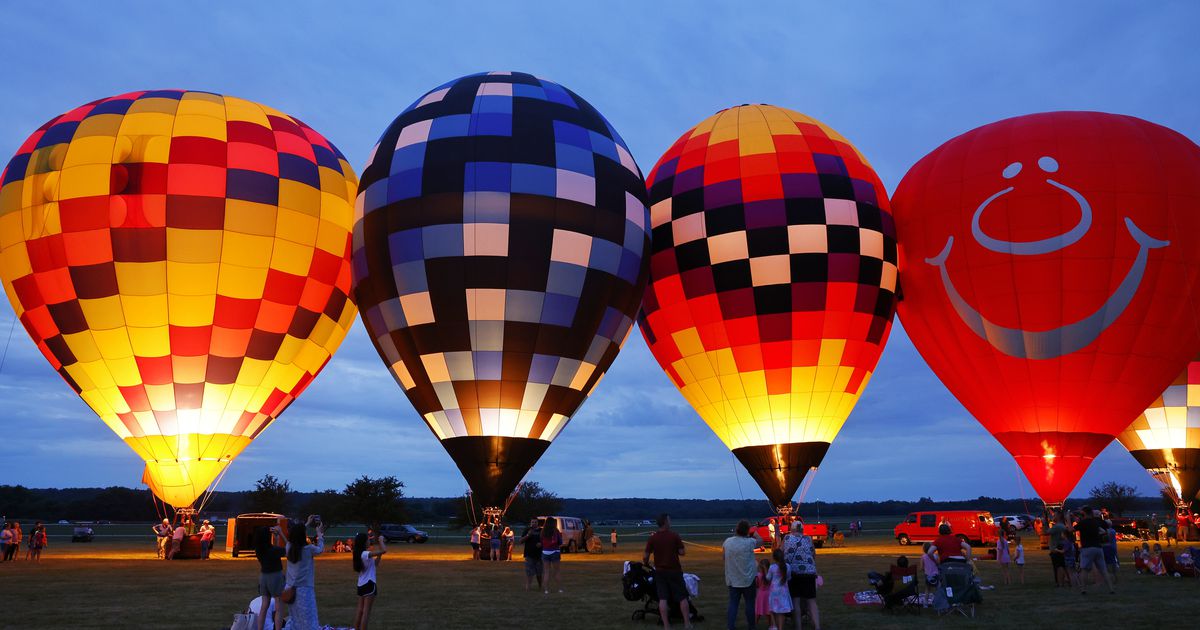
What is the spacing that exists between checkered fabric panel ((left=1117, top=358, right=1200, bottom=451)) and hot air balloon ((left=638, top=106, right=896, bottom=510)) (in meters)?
11.4

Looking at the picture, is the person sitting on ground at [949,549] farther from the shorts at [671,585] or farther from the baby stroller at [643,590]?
the shorts at [671,585]

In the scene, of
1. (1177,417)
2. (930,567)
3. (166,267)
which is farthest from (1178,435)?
(166,267)

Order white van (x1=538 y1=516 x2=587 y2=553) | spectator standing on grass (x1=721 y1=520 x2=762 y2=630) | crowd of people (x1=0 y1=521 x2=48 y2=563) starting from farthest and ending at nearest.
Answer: white van (x1=538 y1=516 x2=587 y2=553)
crowd of people (x1=0 y1=521 x2=48 y2=563)
spectator standing on grass (x1=721 y1=520 x2=762 y2=630)

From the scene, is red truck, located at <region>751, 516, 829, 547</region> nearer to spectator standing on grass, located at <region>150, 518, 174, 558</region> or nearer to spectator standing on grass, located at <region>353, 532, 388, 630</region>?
spectator standing on grass, located at <region>353, 532, 388, 630</region>

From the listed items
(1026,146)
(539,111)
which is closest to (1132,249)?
(1026,146)

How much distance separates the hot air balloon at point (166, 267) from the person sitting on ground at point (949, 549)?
602 inches

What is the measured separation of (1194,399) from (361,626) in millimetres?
27139

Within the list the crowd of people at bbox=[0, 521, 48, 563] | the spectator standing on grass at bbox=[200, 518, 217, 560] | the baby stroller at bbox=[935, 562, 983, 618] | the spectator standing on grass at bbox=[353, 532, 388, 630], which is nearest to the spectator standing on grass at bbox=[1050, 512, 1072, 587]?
the baby stroller at bbox=[935, 562, 983, 618]

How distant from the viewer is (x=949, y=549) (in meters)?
11.0

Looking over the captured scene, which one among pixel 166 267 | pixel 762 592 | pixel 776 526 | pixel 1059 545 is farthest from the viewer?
pixel 776 526

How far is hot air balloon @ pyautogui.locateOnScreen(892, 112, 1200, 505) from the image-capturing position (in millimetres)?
19797

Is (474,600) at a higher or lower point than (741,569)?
lower

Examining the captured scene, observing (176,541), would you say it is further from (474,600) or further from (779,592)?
(779,592)

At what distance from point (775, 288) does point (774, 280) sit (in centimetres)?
18
